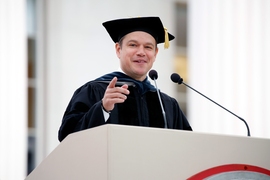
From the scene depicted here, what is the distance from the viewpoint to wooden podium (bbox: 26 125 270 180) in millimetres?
3152

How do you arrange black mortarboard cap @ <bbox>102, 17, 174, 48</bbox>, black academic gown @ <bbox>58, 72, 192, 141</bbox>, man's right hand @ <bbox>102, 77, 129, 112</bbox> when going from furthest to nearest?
black mortarboard cap @ <bbox>102, 17, 174, 48</bbox> → black academic gown @ <bbox>58, 72, 192, 141</bbox> → man's right hand @ <bbox>102, 77, 129, 112</bbox>

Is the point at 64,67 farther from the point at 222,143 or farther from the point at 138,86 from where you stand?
the point at 222,143

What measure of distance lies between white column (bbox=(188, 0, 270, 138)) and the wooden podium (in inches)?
172

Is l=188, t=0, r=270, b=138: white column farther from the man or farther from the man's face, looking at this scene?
the man's face

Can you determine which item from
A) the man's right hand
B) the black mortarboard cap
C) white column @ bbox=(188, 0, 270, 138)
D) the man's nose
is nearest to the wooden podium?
the man's right hand

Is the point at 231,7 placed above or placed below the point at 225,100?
above

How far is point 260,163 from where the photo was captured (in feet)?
11.5

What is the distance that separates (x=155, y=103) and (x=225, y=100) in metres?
3.50
